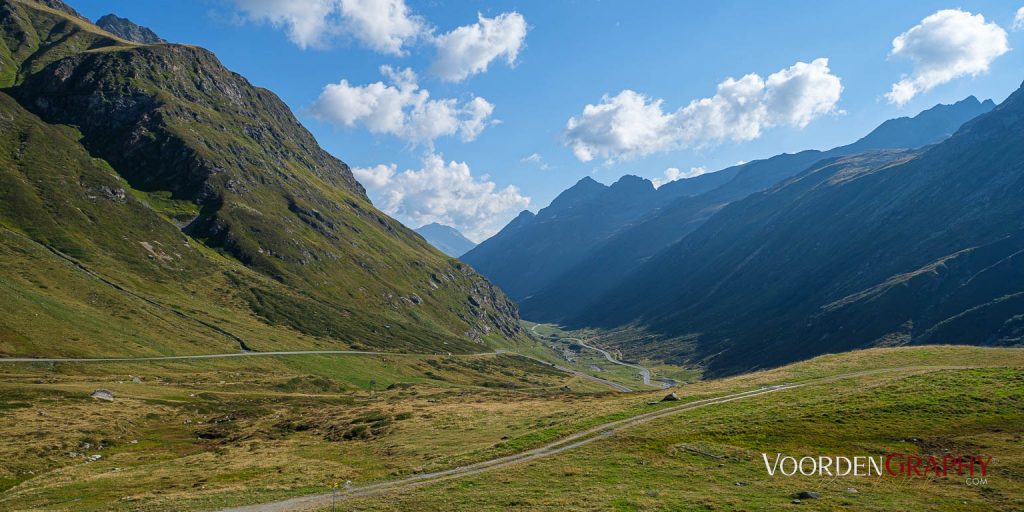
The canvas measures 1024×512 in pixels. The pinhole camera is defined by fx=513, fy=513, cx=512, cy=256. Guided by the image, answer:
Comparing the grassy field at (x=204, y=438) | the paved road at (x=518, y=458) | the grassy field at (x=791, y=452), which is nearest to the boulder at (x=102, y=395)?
the grassy field at (x=204, y=438)

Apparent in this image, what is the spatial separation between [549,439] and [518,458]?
575 centimetres

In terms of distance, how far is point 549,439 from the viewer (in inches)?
1906

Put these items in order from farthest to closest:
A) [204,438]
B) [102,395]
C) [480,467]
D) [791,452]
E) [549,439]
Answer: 1. [102,395]
2. [204,438]
3. [549,439]
4. [480,467]
5. [791,452]

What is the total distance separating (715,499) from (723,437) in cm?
1454

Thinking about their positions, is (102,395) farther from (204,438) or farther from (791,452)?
(791,452)

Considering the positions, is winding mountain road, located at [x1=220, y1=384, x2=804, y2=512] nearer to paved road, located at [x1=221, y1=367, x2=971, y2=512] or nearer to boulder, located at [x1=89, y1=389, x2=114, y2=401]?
paved road, located at [x1=221, y1=367, x2=971, y2=512]

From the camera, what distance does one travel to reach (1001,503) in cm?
2825

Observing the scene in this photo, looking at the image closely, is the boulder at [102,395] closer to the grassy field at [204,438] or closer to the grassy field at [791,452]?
the grassy field at [204,438]

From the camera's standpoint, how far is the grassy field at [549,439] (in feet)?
107

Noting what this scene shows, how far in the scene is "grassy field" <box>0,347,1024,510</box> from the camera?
3259 centimetres

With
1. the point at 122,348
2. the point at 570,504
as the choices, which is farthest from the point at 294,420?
the point at 122,348

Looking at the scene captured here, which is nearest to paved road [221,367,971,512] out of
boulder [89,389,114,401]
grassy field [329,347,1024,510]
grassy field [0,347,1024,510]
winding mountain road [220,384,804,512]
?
winding mountain road [220,384,804,512]

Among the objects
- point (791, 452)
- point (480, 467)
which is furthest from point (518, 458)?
point (791, 452)

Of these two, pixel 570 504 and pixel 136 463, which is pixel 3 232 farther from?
pixel 570 504
